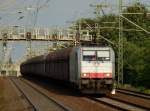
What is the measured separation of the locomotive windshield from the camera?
31.8m

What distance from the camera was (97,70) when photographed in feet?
103

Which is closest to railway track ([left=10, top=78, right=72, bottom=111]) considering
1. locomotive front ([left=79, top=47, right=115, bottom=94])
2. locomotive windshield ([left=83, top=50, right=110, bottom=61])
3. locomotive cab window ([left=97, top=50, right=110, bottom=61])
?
locomotive front ([left=79, top=47, right=115, bottom=94])

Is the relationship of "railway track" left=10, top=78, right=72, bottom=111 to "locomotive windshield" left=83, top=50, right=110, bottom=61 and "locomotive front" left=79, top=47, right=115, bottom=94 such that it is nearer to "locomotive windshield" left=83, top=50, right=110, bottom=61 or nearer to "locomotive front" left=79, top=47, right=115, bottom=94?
"locomotive front" left=79, top=47, right=115, bottom=94

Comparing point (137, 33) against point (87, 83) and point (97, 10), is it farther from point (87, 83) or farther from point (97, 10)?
point (87, 83)

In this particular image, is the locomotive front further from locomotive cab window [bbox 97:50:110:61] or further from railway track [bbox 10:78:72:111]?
railway track [bbox 10:78:72:111]

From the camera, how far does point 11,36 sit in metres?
74.4

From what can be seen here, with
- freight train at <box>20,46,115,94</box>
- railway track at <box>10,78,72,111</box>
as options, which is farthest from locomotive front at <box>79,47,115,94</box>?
railway track at <box>10,78,72,111</box>

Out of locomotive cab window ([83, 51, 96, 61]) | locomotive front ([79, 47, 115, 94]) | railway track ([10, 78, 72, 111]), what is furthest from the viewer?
locomotive cab window ([83, 51, 96, 61])

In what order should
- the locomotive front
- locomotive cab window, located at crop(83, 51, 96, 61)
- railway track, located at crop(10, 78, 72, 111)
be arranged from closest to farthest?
railway track, located at crop(10, 78, 72, 111) → the locomotive front → locomotive cab window, located at crop(83, 51, 96, 61)

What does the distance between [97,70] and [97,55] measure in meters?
1.00

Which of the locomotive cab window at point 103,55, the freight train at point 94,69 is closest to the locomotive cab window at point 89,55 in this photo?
the freight train at point 94,69

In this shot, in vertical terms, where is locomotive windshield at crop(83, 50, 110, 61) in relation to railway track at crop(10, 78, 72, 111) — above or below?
above

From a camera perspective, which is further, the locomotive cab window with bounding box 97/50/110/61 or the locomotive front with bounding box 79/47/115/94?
the locomotive cab window with bounding box 97/50/110/61

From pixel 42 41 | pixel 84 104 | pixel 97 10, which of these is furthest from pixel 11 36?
pixel 84 104
